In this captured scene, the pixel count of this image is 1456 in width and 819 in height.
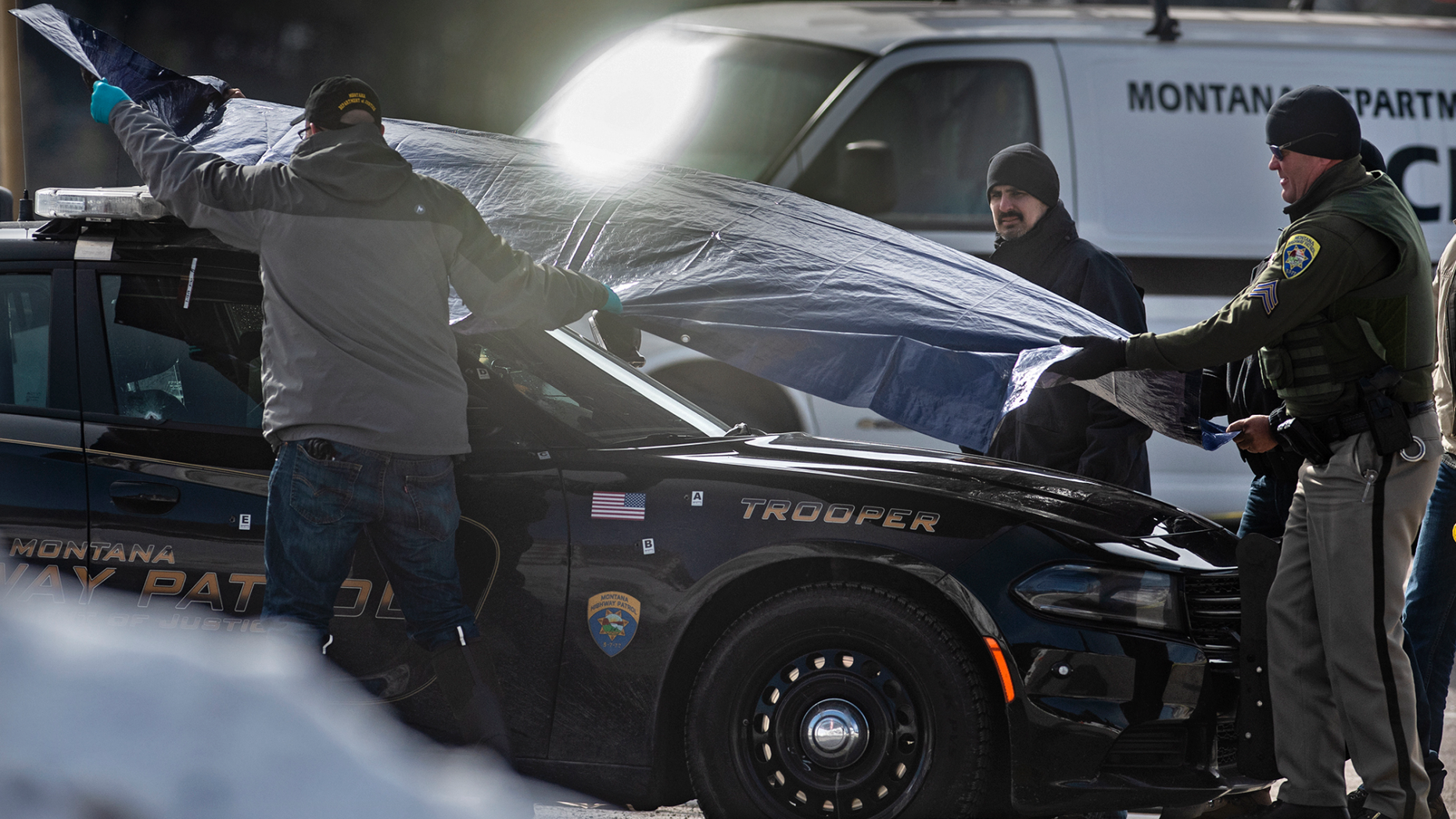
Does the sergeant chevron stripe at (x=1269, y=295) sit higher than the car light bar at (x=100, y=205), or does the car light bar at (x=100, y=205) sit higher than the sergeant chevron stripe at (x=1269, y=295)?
the sergeant chevron stripe at (x=1269, y=295)

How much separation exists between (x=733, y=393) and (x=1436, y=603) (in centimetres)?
323

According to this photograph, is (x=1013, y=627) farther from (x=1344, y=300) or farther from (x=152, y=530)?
(x=152, y=530)

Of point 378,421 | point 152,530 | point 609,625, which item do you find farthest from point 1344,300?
point 152,530

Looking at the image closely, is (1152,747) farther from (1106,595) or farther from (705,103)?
(705,103)

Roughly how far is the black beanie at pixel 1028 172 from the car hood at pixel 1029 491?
49.4 inches

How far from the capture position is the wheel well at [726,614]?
342 centimetres

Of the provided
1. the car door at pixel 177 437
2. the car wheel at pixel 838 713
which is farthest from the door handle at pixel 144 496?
the car wheel at pixel 838 713

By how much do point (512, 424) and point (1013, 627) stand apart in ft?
4.57

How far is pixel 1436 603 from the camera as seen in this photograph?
4.10 m

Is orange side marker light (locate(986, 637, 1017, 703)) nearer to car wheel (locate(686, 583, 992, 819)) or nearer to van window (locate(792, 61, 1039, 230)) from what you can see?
car wheel (locate(686, 583, 992, 819))

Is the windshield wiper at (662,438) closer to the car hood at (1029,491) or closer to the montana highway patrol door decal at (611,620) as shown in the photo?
the car hood at (1029,491)

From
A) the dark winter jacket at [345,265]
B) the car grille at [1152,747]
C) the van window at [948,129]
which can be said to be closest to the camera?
the dark winter jacket at [345,265]

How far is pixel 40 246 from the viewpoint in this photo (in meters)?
3.80

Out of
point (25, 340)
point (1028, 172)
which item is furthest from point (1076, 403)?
point (25, 340)
